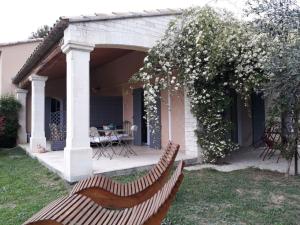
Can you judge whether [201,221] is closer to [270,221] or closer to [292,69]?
[270,221]

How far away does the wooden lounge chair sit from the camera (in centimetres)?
262

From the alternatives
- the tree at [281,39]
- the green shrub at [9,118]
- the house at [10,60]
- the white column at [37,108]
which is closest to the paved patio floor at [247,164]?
the tree at [281,39]

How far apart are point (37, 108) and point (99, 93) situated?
4079mm

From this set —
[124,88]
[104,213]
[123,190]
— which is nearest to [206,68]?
[123,190]

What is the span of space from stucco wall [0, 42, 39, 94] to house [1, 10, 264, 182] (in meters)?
0.62

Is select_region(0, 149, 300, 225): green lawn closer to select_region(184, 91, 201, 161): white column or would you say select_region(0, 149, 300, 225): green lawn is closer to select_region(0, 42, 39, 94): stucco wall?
select_region(184, 91, 201, 161): white column

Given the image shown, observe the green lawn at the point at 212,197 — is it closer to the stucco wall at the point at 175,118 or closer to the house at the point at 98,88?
the house at the point at 98,88

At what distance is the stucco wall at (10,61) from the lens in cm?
1535

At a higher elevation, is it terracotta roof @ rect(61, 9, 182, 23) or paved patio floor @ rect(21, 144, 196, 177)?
terracotta roof @ rect(61, 9, 182, 23)

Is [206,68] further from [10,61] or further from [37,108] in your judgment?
[10,61]

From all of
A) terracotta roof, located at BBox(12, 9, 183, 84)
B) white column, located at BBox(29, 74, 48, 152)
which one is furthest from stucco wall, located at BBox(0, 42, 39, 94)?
terracotta roof, located at BBox(12, 9, 183, 84)

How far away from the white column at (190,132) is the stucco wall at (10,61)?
1024cm

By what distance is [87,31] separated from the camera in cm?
683

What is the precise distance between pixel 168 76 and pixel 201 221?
15.4 feet
